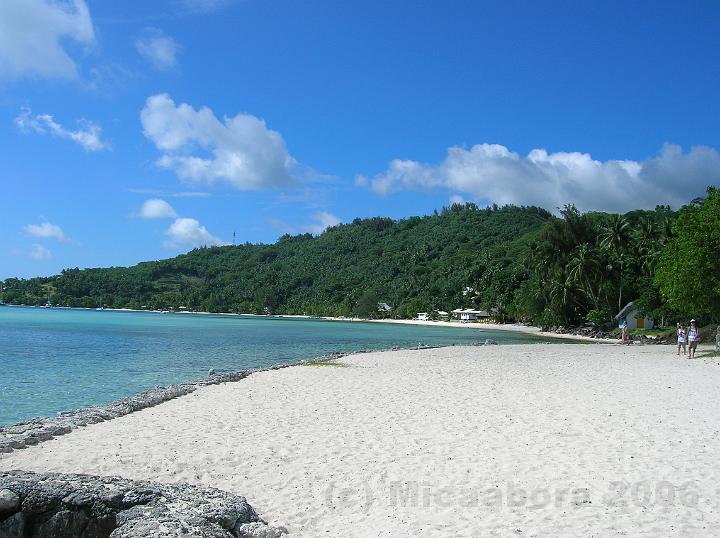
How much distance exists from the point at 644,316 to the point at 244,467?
184 ft

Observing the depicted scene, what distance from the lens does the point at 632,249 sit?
6469 cm

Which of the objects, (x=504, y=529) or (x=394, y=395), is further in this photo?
(x=394, y=395)

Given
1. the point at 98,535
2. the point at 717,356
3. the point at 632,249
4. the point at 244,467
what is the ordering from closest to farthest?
the point at 98,535 < the point at 244,467 < the point at 717,356 < the point at 632,249

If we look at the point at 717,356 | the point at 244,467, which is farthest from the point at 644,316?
the point at 244,467

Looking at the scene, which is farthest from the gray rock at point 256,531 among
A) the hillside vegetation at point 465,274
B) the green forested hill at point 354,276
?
the green forested hill at point 354,276

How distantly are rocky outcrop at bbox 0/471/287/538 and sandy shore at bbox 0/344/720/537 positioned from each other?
27.6 inches

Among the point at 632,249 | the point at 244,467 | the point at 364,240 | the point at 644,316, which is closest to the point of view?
the point at 244,467

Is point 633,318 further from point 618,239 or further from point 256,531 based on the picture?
point 256,531

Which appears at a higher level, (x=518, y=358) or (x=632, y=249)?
(x=632, y=249)

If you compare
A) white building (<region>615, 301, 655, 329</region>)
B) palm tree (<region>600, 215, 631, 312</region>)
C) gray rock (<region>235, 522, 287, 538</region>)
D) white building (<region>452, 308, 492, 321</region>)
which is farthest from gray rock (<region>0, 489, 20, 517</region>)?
white building (<region>452, 308, 492, 321</region>)

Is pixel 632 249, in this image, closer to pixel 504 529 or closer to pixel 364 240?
pixel 504 529

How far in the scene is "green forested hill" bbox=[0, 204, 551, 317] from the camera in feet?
431

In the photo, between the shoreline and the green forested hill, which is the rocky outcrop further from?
the green forested hill

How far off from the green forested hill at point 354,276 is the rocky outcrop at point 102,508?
109037 millimetres
